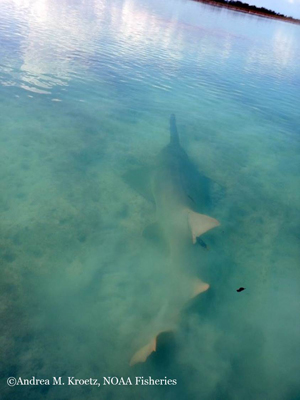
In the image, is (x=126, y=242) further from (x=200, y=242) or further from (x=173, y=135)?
(x=173, y=135)

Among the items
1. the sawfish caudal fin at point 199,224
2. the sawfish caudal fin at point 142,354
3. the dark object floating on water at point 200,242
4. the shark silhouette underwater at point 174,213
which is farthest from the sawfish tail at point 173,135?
the sawfish caudal fin at point 142,354

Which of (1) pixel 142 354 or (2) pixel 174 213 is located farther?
(2) pixel 174 213

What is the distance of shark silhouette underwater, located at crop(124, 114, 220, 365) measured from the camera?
361cm

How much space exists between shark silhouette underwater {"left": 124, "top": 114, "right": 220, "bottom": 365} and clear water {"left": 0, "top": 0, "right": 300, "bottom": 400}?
0.20m

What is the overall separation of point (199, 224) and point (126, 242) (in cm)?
130

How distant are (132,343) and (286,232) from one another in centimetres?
388

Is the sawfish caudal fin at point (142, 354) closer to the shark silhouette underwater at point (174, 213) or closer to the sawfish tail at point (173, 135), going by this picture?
the shark silhouette underwater at point (174, 213)

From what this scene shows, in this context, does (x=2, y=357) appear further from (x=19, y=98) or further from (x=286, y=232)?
(x=19, y=98)

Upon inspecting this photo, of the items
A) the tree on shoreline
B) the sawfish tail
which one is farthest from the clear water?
the tree on shoreline

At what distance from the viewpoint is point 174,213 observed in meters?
4.87

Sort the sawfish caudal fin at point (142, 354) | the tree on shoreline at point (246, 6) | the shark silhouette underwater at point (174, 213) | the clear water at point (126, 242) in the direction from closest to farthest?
the sawfish caudal fin at point (142, 354)
the clear water at point (126, 242)
the shark silhouette underwater at point (174, 213)
the tree on shoreline at point (246, 6)

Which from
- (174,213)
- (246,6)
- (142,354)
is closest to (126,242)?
(174,213)

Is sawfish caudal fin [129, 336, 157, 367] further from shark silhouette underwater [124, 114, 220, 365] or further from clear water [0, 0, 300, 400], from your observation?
clear water [0, 0, 300, 400]

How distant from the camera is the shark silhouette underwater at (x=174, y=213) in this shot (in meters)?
3.61
